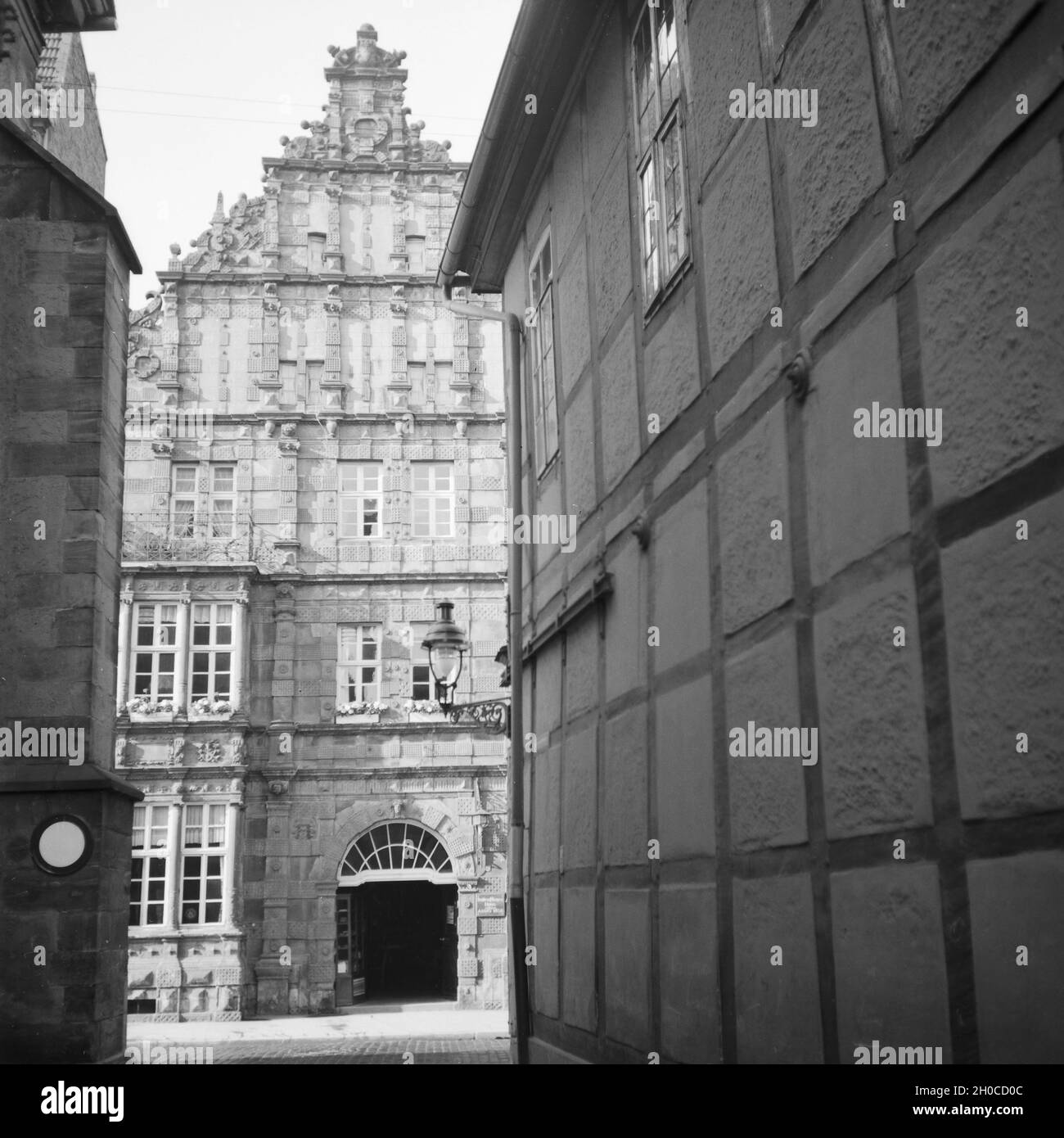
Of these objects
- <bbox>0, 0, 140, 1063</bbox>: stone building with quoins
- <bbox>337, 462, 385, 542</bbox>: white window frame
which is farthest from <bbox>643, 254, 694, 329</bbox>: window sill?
<bbox>337, 462, 385, 542</bbox>: white window frame

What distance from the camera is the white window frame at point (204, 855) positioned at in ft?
78.9

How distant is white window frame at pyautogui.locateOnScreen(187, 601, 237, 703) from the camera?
2520cm

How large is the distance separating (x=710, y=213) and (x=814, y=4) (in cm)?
121

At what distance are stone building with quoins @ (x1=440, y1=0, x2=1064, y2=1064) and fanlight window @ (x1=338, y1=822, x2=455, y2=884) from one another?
1642 cm

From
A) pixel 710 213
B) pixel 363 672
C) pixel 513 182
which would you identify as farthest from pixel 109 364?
pixel 363 672

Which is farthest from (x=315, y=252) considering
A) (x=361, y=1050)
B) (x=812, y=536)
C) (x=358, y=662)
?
(x=812, y=536)

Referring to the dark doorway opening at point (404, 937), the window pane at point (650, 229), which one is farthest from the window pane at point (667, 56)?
the dark doorway opening at point (404, 937)

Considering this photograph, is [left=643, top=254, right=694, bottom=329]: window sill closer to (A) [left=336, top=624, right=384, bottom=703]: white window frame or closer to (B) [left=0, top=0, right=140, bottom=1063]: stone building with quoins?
(B) [left=0, top=0, right=140, bottom=1063]: stone building with quoins

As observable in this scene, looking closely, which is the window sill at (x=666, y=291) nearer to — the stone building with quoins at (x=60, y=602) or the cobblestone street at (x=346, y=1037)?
the stone building with quoins at (x=60, y=602)

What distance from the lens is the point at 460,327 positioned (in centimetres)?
2788

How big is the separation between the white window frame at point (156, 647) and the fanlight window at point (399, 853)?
4255 millimetres

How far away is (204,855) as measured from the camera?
2441 centimetres

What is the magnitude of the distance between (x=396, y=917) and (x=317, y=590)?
6398 mm

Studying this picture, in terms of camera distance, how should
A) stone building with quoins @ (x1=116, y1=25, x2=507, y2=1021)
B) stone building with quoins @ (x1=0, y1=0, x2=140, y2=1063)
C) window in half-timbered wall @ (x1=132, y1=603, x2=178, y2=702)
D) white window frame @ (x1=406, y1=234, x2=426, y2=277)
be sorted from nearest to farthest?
stone building with quoins @ (x1=0, y1=0, x2=140, y2=1063), stone building with quoins @ (x1=116, y1=25, x2=507, y2=1021), window in half-timbered wall @ (x1=132, y1=603, x2=178, y2=702), white window frame @ (x1=406, y1=234, x2=426, y2=277)
